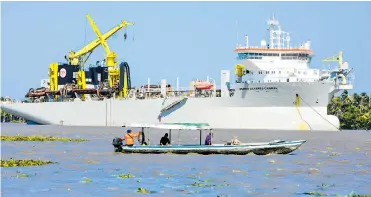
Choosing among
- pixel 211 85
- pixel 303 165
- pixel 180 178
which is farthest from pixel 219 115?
pixel 180 178

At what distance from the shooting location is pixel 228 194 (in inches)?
1070

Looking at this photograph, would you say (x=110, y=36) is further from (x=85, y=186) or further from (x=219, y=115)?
(x=85, y=186)

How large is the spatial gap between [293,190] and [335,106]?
318 ft

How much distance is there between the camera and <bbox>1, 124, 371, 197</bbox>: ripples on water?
2814 cm

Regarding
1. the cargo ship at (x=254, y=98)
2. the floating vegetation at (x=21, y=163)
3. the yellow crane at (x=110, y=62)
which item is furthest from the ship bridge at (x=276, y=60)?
the floating vegetation at (x=21, y=163)

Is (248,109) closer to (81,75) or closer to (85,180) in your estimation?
(81,75)

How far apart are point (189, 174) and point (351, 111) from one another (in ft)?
296

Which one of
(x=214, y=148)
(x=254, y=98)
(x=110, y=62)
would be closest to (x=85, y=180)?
(x=214, y=148)

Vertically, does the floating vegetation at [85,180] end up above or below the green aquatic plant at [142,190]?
above

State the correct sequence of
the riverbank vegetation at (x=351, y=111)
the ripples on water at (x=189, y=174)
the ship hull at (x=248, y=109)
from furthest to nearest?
1. the riverbank vegetation at (x=351, y=111)
2. the ship hull at (x=248, y=109)
3. the ripples on water at (x=189, y=174)

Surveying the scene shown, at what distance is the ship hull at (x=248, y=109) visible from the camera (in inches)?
3255

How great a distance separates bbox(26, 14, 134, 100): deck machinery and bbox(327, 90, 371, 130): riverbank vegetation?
115 feet

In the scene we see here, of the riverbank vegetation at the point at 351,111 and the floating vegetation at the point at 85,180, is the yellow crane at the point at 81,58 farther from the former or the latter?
the floating vegetation at the point at 85,180

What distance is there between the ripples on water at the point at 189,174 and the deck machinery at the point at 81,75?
69.5 metres
